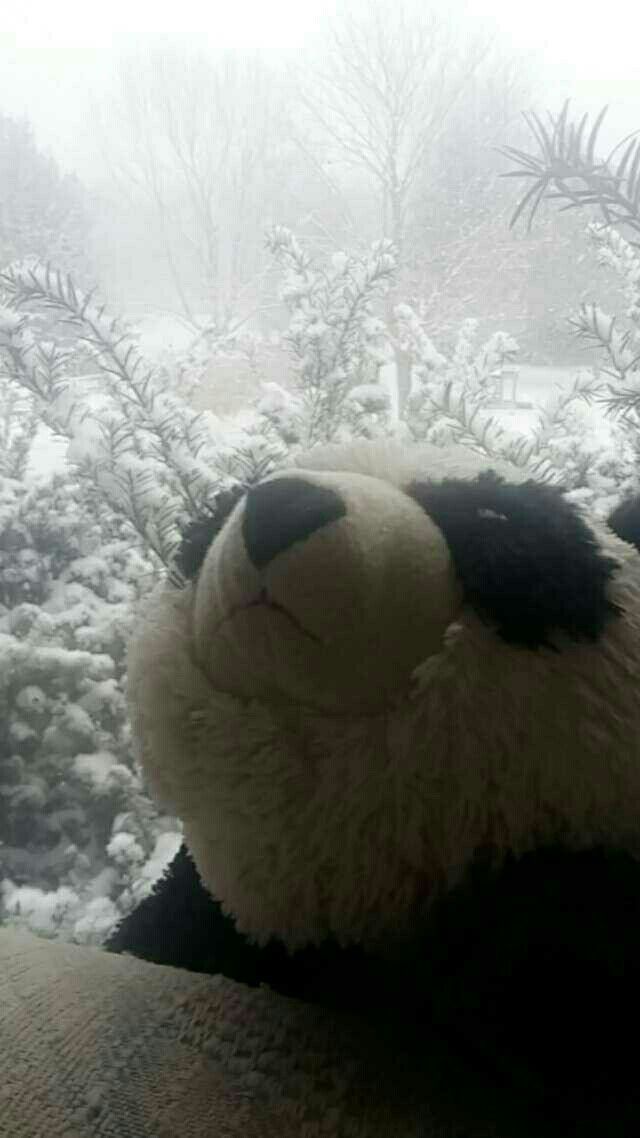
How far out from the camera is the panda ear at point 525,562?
327 millimetres

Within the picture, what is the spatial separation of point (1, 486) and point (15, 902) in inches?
18.0

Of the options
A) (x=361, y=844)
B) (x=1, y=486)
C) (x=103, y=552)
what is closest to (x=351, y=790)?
(x=361, y=844)

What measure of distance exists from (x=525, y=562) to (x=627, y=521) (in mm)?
90

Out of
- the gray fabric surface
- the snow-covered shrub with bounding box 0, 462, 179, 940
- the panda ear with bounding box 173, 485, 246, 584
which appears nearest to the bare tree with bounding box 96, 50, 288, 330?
the snow-covered shrub with bounding box 0, 462, 179, 940

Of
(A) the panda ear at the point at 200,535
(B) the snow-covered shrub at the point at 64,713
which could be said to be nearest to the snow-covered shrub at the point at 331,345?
(B) the snow-covered shrub at the point at 64,713

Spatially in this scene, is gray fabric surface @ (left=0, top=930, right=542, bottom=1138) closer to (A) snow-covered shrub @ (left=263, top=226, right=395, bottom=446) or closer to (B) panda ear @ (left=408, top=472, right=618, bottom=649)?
(B) panda ear @ (left=408, top=472, right=618, bottom=649)

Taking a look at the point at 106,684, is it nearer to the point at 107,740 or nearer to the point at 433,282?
the point at 107,740

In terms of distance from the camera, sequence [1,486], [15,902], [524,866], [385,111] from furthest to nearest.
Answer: [1,486] < [385,111] < [15,902] < [524,866]

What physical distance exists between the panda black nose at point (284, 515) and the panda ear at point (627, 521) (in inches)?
5.1

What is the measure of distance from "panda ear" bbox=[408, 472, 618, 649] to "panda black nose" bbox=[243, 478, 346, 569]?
5cm

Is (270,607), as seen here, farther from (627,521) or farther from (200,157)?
(200,157)

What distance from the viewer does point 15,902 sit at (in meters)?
0.82

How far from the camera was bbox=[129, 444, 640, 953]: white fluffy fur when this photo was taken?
32 centimetres

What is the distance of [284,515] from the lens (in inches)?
13.0
